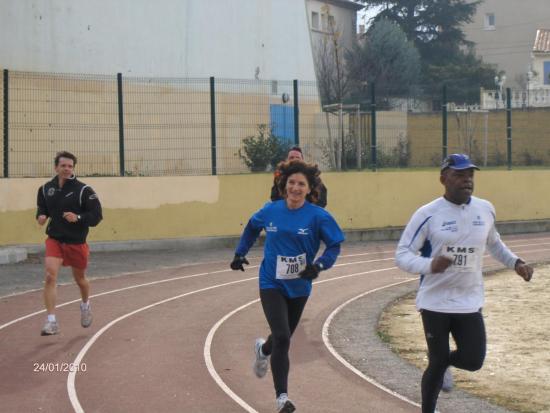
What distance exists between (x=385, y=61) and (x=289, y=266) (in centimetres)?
4854

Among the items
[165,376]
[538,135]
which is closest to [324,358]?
[165,376]

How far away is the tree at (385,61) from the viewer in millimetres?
54531

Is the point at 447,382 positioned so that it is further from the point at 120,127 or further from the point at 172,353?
the point at 120,127

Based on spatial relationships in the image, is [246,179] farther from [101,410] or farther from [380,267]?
[101,410]

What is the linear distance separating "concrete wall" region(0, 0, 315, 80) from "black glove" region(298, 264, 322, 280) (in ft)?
72.1

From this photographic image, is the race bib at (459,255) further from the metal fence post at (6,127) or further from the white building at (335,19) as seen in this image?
the white building at (335,19)

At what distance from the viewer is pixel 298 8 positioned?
3862 centimetres

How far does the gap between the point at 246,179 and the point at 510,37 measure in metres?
55.0

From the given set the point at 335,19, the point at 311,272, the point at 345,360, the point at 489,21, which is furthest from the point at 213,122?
the point at 489,21

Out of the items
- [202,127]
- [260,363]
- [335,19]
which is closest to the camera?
[260,363]

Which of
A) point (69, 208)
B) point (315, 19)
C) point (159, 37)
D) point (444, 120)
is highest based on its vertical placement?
point (315, 19)

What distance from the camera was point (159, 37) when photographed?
31625 millimetres

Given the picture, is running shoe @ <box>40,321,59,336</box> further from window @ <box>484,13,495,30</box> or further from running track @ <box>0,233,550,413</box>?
window @ <box>484,13,495,30</box>

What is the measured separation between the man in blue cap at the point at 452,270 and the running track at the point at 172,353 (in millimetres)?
989
